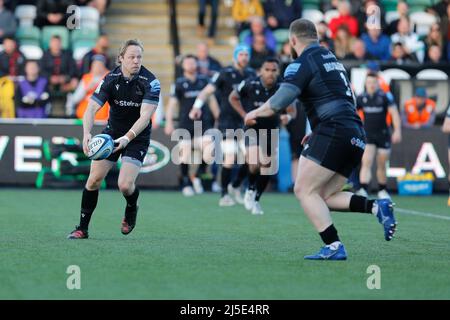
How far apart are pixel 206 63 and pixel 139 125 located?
1105 cm

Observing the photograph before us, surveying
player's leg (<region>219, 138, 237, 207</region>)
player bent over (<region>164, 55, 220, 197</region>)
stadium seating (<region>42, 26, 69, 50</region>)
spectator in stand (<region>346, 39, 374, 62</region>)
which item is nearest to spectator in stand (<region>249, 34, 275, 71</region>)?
spectator in stand (<region>346, 39, 374, 62</region>)

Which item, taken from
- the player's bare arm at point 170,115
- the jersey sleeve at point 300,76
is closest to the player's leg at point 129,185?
the jersey sleeve at point 300,76

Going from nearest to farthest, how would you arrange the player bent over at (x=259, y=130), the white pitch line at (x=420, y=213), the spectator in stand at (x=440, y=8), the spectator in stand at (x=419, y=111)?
1. the white pitch line at (x=420, y=213)
2. the player bent over at (x=259, y=130)
3. the spectator in stand at (x=419, y=111)
4. the spectator in stand at (x=440, y=8)

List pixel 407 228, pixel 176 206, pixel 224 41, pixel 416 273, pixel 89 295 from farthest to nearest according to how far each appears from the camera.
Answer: pixel 224 41
pixel 176 206
pixel 407 228
pixel 416 273
pixel 89 295

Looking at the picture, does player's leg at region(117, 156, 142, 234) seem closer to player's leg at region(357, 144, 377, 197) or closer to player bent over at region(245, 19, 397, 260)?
player bent over at region(245, 19, 397, 260)

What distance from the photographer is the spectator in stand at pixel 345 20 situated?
24.4m

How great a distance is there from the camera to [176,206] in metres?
17.3

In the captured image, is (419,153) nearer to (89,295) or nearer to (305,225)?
(305,225)

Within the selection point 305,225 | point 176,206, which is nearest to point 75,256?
point 305,225

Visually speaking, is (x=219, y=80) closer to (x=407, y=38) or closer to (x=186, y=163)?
(x=186, y=163)

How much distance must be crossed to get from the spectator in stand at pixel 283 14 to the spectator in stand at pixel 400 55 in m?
2.50

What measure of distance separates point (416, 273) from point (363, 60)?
14.0 m

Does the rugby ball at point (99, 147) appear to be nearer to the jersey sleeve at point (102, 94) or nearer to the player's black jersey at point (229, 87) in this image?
the jersey sleeve at point (102, 94)

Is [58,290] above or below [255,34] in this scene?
below
